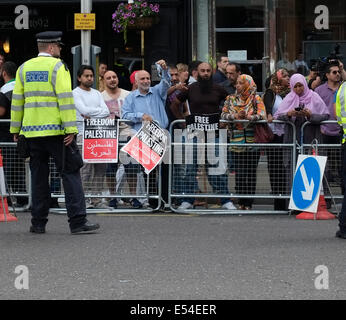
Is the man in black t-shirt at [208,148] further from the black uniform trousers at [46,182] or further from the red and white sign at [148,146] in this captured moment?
the black uniform trousers at [46,182]

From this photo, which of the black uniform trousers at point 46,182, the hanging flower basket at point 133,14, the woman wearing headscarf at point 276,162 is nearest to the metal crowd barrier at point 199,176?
the woman wearing headscarf at point 276,162

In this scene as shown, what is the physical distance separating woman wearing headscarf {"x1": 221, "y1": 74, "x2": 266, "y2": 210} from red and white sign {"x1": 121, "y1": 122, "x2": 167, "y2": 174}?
844 mm

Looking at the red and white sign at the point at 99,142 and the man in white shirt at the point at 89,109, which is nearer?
the red and white sign at the point at 99,142

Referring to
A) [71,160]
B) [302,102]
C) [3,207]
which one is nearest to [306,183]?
[302,102]

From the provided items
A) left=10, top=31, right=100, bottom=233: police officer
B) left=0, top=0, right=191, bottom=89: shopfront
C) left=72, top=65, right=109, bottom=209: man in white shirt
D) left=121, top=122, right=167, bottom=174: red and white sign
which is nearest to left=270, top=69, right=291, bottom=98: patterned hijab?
left=121, top=122, right=167, bottom=174: red and white sign

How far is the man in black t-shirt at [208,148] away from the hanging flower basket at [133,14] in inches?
233

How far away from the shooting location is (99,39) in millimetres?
19703

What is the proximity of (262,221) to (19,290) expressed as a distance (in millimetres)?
4898

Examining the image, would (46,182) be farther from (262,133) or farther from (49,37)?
(262,133)

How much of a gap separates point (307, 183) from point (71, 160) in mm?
2844

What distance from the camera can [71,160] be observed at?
34.8ft

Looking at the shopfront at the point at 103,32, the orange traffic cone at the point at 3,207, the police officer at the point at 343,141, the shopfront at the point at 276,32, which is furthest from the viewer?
the shopfront at the point at 103,32

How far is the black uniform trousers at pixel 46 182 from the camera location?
10633 mm

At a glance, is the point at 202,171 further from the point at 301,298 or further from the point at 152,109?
the point at 301,298
